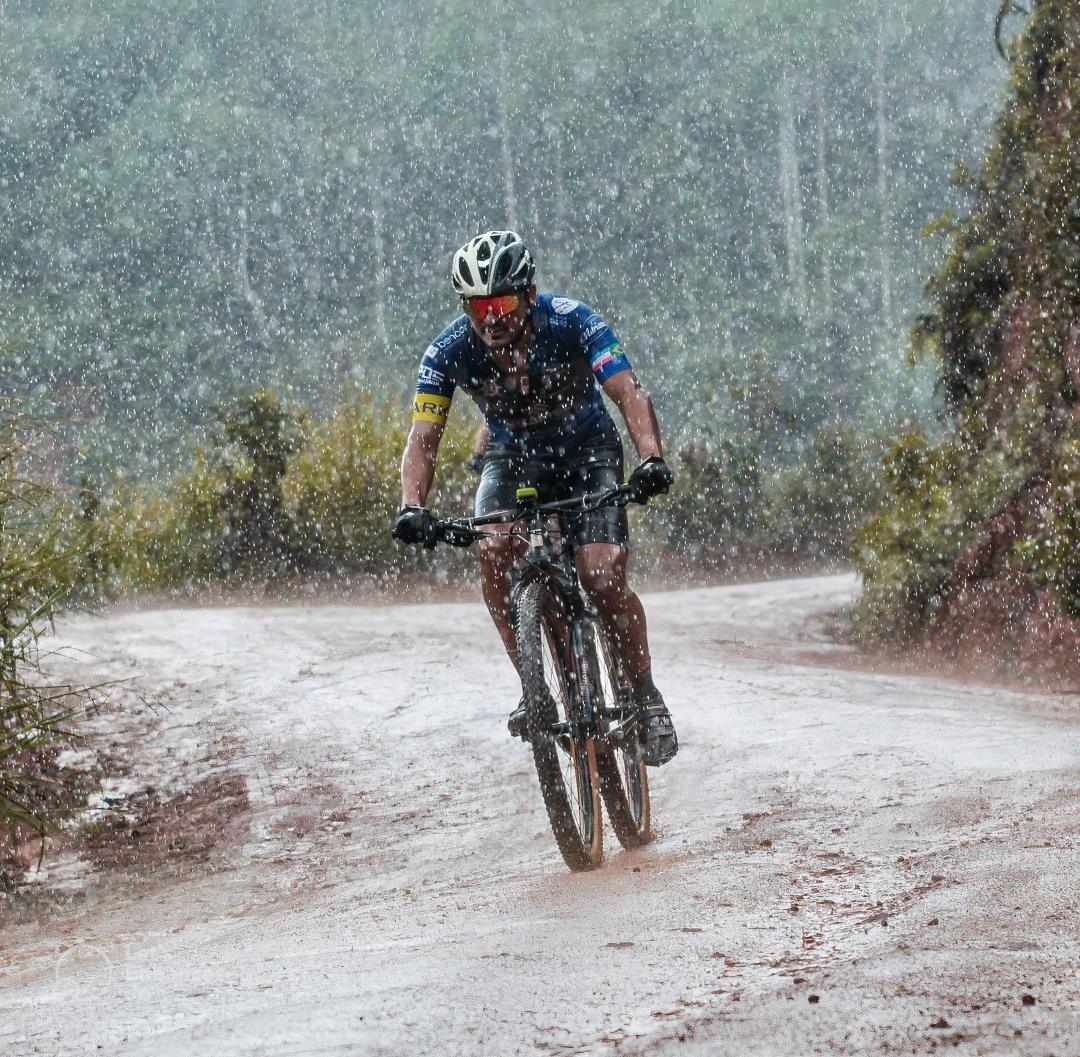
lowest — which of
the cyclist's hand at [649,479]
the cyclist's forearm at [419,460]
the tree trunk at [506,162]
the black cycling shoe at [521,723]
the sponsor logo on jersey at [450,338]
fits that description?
the black cycling shoe at [521,723]

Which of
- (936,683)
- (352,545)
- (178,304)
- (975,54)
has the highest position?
(975,54)

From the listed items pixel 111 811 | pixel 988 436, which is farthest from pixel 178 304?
pixel 111 811

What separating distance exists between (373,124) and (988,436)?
58889mm

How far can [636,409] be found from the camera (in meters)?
5.59

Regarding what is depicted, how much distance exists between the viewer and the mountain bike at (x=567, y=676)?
16.8 ft

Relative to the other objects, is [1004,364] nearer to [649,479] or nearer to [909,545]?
[909,545]

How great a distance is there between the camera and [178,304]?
190 ft

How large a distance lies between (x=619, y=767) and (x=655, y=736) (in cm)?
18

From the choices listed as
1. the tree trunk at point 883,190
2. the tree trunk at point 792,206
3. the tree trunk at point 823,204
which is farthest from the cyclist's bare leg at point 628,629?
the tree trunk at point 883,190

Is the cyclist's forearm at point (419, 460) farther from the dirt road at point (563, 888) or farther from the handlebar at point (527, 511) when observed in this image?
the dirt road at point (563, 888)

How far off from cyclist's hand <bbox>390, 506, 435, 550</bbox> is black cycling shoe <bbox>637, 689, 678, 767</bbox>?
111cm

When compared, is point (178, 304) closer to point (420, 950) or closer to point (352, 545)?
point (352, 545)

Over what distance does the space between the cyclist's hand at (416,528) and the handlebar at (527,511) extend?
0.03 meters

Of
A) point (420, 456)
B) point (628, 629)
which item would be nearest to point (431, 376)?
point (420, 456)
